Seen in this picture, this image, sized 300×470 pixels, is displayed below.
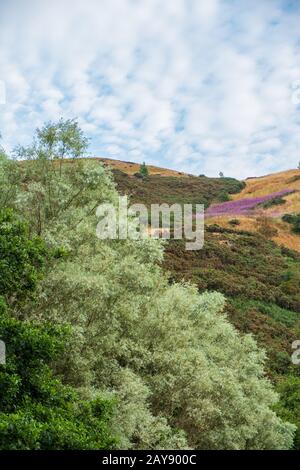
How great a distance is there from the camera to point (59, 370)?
17.1 m

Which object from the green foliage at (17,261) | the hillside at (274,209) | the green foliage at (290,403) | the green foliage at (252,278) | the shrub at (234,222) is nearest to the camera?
the green foliage at (17,261)

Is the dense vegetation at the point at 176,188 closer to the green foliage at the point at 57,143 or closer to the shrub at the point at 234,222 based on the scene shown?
the shrub at the point at 234,222

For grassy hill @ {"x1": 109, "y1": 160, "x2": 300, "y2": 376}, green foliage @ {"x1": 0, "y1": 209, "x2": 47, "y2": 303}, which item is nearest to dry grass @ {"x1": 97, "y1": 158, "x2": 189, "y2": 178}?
grassy hill @ {"x1": 109, "y1": 160, "x2": 300, "y2": 376}

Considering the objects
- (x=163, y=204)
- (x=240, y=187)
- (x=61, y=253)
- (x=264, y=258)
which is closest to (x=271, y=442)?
(x=61, y=253)

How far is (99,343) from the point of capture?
1762 cm

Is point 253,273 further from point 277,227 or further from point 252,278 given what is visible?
point 277,227

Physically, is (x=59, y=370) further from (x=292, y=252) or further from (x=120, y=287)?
(x=292, y=252)

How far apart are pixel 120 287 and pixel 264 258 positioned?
150 ft

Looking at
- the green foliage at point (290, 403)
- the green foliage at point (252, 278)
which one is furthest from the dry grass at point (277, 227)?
the green foliage at point (290, 403)

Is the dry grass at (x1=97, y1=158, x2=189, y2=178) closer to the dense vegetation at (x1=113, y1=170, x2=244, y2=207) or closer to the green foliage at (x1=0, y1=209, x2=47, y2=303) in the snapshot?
the dense vegetation at (x1=113, y1=170, x2=244, y2=207)

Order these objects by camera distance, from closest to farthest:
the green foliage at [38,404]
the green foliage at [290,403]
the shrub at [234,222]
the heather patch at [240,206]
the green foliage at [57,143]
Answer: the green foliage at [38,404] → the green foliage at [57,143] → the green foliage at [290,403] → the shrub at [234,222] → the heather patch at [240,206]

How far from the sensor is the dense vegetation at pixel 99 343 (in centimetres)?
1211

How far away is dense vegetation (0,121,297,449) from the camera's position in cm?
1211
